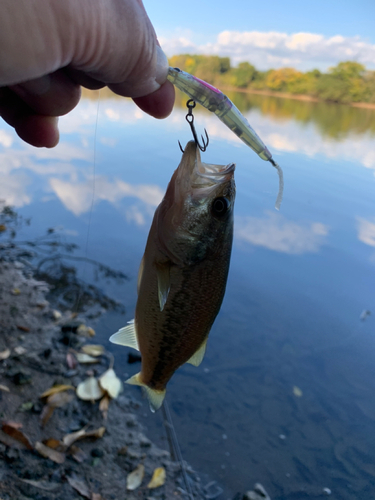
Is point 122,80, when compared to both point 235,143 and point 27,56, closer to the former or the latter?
point 27,56

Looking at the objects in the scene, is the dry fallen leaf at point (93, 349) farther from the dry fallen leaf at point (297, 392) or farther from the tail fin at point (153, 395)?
the dry fallen leaf at point (297, 392)

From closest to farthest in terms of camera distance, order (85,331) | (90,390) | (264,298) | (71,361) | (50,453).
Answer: (50,453)
(90,390)
(71,361)
(85,331)
(264,298)

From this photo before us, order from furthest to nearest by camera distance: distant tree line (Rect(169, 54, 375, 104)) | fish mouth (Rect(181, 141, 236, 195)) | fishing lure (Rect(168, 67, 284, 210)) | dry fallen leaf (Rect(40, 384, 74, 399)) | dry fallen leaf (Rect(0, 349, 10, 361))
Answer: distant tree line (Rect(169, 54, 375, 104)), dry fallen leaf (Rect(0, 349, 10, 361)), dry fallen leaf (Rect(40, 384, 74, 399)), fish mouth (Rect(181, 141, 236, 195)), fishing lure (Rect(168, 67, 284, 210))

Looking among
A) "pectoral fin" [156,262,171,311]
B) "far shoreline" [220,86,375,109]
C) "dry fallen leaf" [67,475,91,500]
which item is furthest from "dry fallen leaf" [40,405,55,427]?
"far shoreline" [220,86,375,109]

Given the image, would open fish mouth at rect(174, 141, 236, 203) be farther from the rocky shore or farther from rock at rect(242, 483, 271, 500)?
rock at rect(242, 483, 271, 500)

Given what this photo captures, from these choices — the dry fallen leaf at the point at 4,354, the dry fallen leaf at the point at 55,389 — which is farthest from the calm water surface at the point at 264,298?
the dry fallen leaf at the point at 4,354

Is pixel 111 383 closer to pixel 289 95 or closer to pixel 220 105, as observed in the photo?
pixel 220 105

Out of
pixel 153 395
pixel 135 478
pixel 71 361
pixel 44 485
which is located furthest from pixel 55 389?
pixel 153 395
